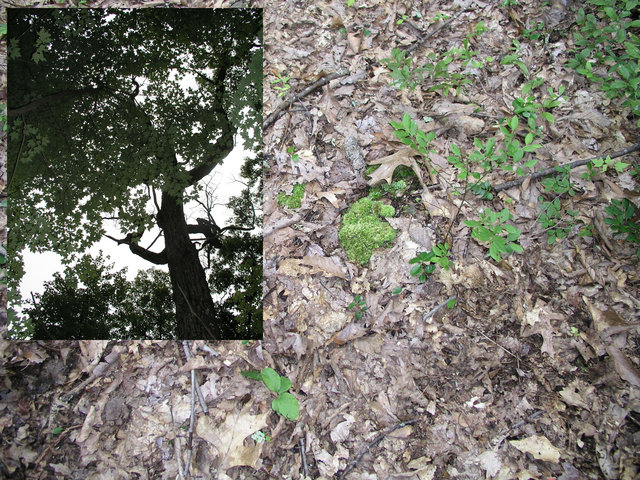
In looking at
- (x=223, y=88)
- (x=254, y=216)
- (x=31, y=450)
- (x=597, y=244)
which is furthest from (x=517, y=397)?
(x=31, y=450)

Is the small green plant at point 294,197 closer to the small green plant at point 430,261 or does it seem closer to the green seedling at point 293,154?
the green seedling at point 293,154

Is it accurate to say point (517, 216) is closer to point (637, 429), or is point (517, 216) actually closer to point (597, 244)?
point (597, 244)

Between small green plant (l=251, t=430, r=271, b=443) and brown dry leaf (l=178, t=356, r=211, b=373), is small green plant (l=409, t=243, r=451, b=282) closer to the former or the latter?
small green plant (l=251, t=430, r=271, b=443)

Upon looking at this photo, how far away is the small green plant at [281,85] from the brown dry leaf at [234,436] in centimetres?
244

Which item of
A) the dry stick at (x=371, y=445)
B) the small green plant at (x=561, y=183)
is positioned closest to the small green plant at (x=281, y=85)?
the small green plant at (x=561, y=183)

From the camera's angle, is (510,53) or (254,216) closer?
(254,216)

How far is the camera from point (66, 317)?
2.63 meters

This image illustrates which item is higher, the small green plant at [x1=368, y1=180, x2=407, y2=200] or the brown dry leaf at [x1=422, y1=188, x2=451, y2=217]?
the small green plant at [x1=368, y1=180, x2=407, y2=200]

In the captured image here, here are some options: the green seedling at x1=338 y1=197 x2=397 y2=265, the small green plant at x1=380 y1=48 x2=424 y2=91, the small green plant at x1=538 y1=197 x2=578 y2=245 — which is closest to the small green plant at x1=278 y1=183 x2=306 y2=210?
the green seedling at x1=338 y1=197 x2=397 y2=265

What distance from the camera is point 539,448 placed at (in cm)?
215

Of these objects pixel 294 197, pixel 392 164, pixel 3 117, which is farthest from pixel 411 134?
pixel 3 117

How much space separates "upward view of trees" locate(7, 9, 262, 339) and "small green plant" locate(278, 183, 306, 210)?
0.20m

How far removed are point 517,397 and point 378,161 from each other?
1.83 metres

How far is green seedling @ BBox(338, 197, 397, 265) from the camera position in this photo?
2.60m
